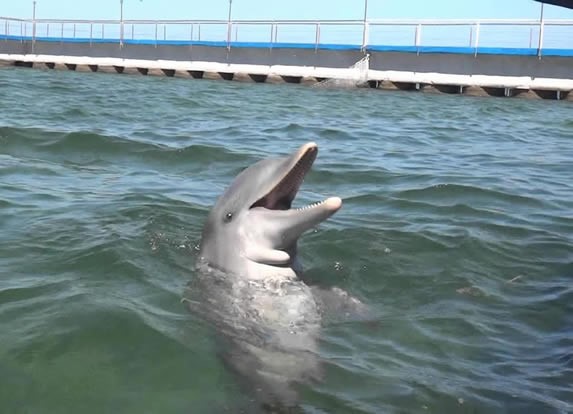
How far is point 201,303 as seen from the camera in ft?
13.7

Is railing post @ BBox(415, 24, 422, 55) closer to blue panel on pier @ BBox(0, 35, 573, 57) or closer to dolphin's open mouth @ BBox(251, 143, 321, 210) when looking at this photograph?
blue panel on pier @ BBox(0, 35, 573, 57)

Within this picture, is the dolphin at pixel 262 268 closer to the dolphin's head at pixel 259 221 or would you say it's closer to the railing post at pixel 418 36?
the dolphin's head at pixel 259 221

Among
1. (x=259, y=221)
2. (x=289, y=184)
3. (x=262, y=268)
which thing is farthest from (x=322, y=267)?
(x=289, y=184)

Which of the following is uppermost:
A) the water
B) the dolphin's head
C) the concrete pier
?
the concrete pier

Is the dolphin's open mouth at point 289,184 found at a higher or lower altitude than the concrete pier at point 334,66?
lower

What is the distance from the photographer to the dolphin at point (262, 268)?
12.4 feet

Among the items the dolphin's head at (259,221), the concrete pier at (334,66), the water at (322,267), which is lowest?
the water at (322,267)

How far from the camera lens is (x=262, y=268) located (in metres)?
4.32

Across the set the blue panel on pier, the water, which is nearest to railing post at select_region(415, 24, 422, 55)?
the blue panel on pier

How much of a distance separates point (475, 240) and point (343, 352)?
253 cm

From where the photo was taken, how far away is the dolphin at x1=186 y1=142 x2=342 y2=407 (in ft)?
12.4

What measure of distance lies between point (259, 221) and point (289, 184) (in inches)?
10.9

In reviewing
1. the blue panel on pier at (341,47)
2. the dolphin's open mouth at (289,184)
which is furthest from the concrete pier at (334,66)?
the dolphin's open mouth at (289,184)

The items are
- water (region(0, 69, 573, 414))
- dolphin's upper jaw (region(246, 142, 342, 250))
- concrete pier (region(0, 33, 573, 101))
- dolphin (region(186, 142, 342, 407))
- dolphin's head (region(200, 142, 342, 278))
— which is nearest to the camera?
water (region(0, 69, 573, 414))
